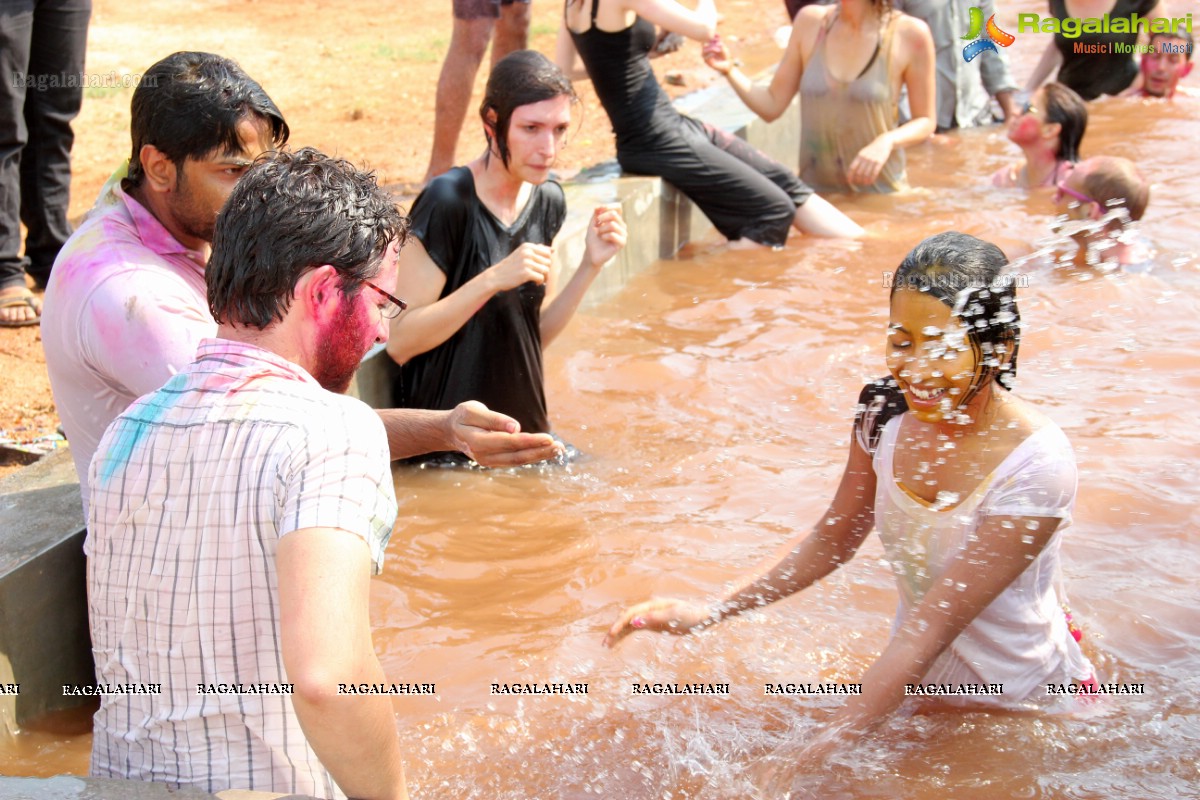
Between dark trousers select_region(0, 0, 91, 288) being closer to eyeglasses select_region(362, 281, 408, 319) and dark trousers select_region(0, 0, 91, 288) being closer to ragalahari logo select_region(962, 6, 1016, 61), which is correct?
eyeglasses select_region(362, 281, 408, 319)

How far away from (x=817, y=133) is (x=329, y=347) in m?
6.03

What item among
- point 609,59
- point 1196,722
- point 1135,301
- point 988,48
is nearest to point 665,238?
point 609,59

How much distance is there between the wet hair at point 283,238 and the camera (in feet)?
6.45

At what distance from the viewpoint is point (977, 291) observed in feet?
8.00

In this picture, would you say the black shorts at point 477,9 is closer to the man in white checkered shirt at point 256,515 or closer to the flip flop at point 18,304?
the flip flop at point 18,304

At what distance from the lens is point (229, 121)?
2.83 meters

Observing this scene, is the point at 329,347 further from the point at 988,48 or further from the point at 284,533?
the point at 988,48

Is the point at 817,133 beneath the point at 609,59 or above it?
beneath

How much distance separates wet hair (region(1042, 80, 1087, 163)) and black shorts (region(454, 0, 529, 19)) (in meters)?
3.29

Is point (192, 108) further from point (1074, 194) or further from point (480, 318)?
point (1074, 194)

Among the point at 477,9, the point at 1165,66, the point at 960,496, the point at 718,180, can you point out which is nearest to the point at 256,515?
the point at 960,496

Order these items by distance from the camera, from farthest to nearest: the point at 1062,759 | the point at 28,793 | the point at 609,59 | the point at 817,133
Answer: the point at 817,133, the point at 609,59, the point at 1062,759, the point at 28,793

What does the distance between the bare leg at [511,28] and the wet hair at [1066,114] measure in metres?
3.25

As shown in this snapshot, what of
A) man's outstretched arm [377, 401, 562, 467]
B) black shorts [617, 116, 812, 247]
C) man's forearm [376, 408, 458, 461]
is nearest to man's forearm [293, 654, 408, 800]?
man's outstretched arm [377, 401, 562, 467]
